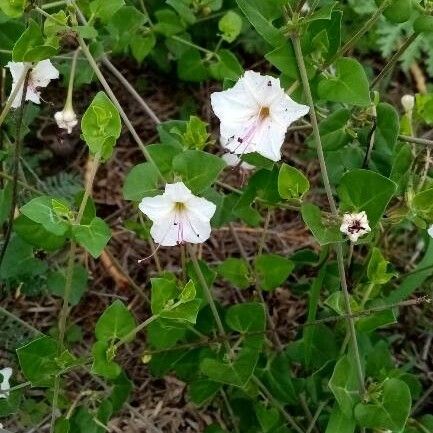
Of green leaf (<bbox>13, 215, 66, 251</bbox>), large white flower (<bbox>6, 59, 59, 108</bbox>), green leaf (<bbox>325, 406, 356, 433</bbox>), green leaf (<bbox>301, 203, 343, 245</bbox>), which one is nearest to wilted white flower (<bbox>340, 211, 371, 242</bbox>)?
green leaf (<bbox>301, 203, 343, 245</bbox>)

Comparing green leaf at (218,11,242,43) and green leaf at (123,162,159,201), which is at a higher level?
green leaf at (218,11,242,43)

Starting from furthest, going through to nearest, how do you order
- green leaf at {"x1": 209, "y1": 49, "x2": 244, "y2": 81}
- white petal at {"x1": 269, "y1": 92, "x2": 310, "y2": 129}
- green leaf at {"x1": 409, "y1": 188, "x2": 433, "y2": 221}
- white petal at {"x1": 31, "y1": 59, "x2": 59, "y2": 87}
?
green leaf at {"x1": 209, "y1": 49, "x2": 244, "y2": 81}
white petal at {"x1": 31, "y1": 59, "x2": 59, "y2": 87}
green leaf at {"x1": 409, "y1": 188, "x2": 433, "y2": 221}
white petal at {"x1": 269, "y1": 92, "x2": 310, "y2": 129}

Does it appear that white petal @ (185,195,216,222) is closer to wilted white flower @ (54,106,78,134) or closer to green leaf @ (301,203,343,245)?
green leaf @ (301,203,343,245)

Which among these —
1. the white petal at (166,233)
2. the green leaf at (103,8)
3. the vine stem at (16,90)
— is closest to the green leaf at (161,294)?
the white petal at (166,233)

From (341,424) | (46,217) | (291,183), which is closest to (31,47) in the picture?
(46,217)

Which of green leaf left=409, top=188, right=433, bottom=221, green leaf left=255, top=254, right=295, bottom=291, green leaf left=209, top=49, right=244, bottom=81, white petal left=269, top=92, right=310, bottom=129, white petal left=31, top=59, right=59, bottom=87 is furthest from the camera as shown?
green leaf left=209, top=49, right=244, bottom=81

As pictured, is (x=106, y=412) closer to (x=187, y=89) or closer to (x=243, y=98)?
(x=243, y=98)
